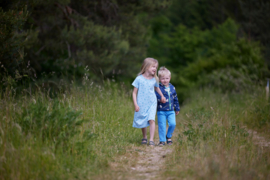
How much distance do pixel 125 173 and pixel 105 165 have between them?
36cm

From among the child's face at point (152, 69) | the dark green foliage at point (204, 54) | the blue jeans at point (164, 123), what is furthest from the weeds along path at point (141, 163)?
the dark green foliage at point (204, 54)

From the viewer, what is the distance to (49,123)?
12.6ft

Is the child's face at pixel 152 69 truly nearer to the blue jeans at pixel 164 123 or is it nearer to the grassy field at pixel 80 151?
the blue jeans at pixel 164 123

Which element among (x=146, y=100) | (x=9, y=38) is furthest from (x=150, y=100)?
(x=9, y=38)

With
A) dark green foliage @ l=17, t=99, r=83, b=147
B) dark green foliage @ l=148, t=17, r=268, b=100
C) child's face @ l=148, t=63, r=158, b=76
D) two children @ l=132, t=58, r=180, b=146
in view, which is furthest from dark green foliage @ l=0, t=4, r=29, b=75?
dark green foliage @ l=148, t=17, r=268, b=100

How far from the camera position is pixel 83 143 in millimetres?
3949

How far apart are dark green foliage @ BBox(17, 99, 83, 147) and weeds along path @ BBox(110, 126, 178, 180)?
776 mm

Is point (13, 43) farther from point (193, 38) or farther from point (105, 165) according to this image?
point (193, 38)

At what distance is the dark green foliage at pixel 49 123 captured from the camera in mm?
3787

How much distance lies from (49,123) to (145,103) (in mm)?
2021

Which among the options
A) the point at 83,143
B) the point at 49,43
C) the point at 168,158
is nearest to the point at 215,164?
the point at 168,158

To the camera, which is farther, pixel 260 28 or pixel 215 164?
pixel 260 28

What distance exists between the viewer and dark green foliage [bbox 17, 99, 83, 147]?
3787 mm

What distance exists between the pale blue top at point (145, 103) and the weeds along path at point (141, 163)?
48 centimetres
